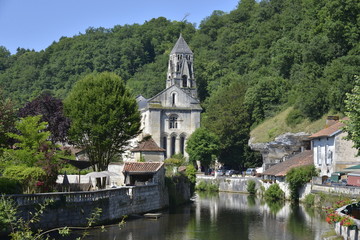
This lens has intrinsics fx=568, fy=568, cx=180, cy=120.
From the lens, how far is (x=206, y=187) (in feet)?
239

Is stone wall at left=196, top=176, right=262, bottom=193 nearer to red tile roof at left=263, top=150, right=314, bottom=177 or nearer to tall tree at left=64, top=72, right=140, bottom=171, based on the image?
red tile roof at left=263, top=150, right=314, bottom=177

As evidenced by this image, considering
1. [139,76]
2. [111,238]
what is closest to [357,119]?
[111,238]

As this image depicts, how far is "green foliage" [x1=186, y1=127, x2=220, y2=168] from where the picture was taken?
8381 cm

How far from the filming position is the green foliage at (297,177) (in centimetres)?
5092

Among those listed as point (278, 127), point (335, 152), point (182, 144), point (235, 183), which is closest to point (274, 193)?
point (335, 152)

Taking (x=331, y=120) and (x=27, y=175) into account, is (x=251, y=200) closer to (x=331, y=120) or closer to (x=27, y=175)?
(x=331, y=120)

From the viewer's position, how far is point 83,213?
31.7 metres

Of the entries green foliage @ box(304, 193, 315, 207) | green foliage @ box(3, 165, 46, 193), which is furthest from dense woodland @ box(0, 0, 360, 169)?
green foliage @ box(3, 165, 46, 193)

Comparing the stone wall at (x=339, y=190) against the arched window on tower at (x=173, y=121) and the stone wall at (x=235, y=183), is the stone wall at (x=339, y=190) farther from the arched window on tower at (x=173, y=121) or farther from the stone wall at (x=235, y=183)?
the arched window on tower at (x=173, y=121)

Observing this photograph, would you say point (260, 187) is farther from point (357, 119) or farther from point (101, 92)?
point (357, 119)

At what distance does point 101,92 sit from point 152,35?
4923 inches

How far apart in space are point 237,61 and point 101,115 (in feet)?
267

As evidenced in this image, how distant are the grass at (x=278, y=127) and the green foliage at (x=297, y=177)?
495 inches

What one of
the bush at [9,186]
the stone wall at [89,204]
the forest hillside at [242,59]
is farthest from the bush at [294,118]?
the bush at [9,186]
